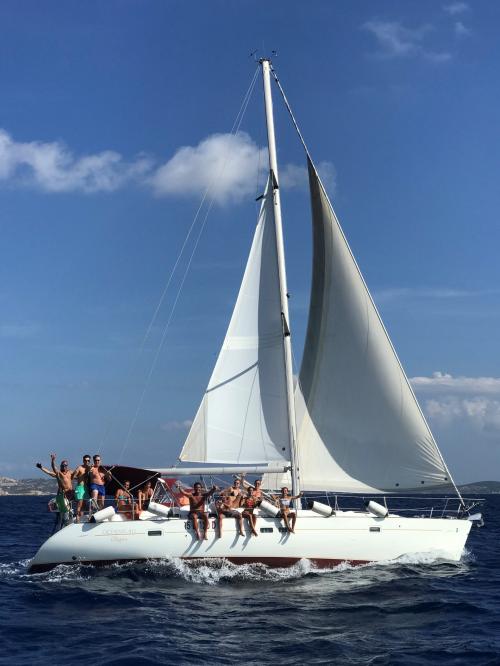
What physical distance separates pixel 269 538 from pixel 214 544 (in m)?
1.23

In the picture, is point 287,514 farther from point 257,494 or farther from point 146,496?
point 146,496

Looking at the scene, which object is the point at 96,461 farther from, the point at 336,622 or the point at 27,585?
the point at 336,622

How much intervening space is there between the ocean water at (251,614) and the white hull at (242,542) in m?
0.25

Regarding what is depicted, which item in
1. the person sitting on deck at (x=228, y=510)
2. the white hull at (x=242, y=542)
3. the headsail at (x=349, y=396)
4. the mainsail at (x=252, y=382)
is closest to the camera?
the white hull at (x=242, y=542)

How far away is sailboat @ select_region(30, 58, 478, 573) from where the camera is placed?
1658 centimetres

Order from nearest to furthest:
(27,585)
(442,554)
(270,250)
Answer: (27,585)
(442,554)
(270,250)

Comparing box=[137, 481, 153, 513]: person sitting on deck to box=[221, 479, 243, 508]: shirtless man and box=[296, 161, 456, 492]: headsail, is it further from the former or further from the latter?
box=[296, 161, 456, 492]: headsail

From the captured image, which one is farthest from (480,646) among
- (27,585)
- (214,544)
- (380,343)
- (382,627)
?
(27,585)

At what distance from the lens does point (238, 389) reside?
1844cm

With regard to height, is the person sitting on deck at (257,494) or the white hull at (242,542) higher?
the person sitting on deck at (257,494)

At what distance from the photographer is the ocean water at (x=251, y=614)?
10.8 metres

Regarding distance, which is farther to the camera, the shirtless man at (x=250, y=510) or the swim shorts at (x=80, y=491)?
the swim shorts at (x=80, y=491)

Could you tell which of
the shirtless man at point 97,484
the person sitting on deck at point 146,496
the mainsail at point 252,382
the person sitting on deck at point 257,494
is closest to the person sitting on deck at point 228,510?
the person sitting on deck at point 257,494

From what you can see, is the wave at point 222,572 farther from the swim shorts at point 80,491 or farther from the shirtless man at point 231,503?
the swim shorts at point 80,491
